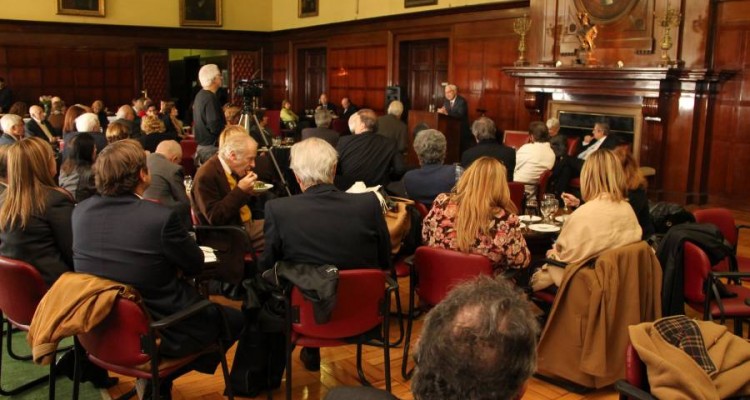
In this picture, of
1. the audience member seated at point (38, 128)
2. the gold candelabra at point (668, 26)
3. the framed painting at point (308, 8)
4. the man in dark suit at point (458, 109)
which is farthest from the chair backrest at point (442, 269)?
the framed painting at point (308, 8)

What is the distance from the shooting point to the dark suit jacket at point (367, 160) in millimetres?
5703

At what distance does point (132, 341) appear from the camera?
262 centimetres

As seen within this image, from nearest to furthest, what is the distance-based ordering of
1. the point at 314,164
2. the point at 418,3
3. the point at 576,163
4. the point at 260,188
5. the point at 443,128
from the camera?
the point at 314,164 < the point at 260,188 < the point at 576,163 < the point at 443,128 < the point at 418,3

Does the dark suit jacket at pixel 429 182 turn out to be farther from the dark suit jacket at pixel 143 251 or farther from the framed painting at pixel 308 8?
the framed painting at pixel 308 8

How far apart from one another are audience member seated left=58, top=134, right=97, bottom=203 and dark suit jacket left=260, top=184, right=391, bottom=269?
190cm

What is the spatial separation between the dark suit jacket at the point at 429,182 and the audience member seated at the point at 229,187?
1146mm

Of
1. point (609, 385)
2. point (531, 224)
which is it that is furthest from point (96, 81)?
point (609, 385)

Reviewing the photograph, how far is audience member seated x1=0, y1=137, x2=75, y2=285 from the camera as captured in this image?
319cm

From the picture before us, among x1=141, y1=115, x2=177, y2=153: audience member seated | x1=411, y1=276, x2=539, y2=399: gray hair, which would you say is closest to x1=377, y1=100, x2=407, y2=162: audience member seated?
x1=141, y1=115, x2=177, y2=153: audience member seated

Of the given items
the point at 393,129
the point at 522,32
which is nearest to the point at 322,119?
the point at 393,129

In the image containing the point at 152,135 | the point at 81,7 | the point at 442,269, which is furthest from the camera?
the point at 81,7

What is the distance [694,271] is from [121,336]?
9.85 feet

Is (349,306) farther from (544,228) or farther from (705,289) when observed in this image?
(705,289)

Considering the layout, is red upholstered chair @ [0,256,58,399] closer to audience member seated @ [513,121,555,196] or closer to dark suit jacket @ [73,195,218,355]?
dark suit jacket @ [73,195,218,355]
